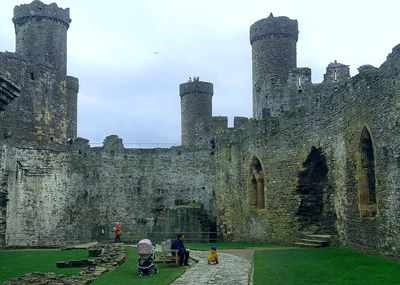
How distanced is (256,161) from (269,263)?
A: 11.9 m

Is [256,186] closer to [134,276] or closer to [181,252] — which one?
[181,252]

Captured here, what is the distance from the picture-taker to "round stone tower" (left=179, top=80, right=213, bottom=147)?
163 ft

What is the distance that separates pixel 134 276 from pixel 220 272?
2229mm

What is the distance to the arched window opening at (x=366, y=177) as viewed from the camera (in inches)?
792

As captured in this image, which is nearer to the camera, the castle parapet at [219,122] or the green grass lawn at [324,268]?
the green grass lawn at [324,268]

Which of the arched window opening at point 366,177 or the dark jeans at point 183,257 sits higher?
the arched window opening at point 366,177

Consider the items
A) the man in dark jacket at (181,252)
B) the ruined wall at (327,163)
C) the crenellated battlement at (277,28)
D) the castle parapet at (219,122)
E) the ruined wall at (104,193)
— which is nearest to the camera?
the ruined wall at (327,163)

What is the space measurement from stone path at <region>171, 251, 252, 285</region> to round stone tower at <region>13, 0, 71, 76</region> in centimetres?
2206

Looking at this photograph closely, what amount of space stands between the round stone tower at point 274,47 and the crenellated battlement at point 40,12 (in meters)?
12.9

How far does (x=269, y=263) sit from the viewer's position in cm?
1802

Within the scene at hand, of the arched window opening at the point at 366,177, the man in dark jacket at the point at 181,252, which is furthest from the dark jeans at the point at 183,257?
the arched window opening at the point at 366,177

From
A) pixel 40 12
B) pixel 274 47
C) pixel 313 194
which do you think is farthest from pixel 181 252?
pixel 274 47

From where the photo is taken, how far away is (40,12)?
3869 centimetres

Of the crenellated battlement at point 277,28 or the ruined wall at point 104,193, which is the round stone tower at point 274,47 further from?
the ruined wall at point 104,193
